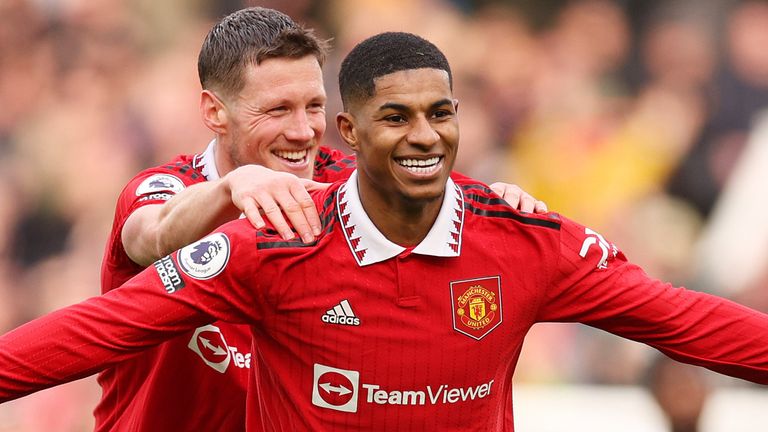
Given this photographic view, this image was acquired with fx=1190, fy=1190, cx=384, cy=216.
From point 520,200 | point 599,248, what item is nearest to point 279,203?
point 520,200

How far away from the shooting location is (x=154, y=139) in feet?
27.1

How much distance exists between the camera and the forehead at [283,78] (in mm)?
4531

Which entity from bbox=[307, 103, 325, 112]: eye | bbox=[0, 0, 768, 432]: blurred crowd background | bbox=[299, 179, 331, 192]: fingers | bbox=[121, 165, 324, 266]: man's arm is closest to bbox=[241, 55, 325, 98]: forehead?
bbox=[307, 103, 325, 112]: eye

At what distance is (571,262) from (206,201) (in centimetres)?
115

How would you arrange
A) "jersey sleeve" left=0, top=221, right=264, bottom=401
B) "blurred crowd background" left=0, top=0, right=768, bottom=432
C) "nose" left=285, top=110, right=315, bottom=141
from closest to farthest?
"jersey sleeve" left=0, top=221, right=264, bottom=401 < "nose" left=285, top=110, right=315, bottom=141 < "blurred crowd background" left=0, top=0, right=768, bottom=432

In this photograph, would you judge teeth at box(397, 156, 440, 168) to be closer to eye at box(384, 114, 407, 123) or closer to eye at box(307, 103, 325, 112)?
eye at box(384, 114, 407, 123)

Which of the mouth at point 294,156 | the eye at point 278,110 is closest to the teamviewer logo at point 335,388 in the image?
the mouth at point 294,156

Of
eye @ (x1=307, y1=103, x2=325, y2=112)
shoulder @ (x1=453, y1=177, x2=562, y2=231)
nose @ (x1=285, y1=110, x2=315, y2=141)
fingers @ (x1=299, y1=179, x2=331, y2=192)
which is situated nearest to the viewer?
shoulder @ (x1=453, y1=177, x2=562, y2=231)

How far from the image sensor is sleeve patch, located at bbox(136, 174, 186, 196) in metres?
4.27

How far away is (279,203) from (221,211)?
34 centimetres

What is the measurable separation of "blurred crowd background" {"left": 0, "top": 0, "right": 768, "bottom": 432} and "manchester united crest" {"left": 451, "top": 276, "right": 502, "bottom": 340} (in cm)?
448

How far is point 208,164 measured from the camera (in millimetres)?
4582

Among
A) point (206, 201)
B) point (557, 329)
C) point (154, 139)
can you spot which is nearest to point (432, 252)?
point (206, 201)

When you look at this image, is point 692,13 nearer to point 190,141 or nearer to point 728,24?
point 728,24
